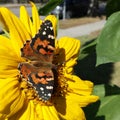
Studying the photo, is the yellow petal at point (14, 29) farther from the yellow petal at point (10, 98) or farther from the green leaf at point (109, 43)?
the green leaf at point (109, 43)

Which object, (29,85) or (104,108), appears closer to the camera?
(29,85)

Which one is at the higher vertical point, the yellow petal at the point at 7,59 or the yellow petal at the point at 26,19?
the yellow petal at the point at 26,19

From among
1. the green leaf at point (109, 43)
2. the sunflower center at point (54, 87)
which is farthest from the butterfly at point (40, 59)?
the green leaf at point (109, 43)

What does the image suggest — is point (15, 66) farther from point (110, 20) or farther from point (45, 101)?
point (110, 20)

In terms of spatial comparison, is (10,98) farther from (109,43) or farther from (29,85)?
(109,43)

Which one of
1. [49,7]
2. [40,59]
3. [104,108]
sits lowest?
[104,108]

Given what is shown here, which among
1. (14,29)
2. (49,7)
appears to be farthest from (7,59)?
(49,7)

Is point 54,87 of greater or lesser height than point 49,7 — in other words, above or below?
below

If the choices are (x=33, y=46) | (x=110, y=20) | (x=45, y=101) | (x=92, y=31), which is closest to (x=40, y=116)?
(x=45, y=101)
